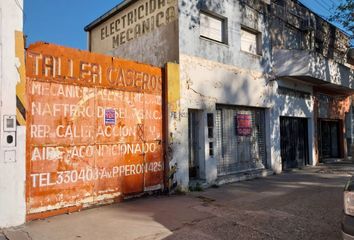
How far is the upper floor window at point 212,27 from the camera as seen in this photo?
10.2 m

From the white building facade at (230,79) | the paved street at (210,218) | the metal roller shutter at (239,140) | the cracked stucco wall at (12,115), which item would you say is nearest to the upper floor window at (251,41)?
the white building facade at (230,79)

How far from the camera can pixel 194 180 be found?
9.59 metres

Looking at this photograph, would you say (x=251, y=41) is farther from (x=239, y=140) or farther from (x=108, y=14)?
(x=108, y=14)

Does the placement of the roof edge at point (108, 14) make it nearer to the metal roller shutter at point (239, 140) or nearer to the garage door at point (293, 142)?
the metal roller shutter at point (239, 140)

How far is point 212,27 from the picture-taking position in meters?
10.6

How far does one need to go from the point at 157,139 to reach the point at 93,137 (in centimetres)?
193

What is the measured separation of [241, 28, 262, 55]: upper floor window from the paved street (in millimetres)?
5554

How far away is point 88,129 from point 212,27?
18.8 ft

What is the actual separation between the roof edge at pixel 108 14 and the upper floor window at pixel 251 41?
4.17 m

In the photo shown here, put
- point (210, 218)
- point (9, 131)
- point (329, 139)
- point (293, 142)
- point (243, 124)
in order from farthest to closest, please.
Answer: point (329, 139) < point (293, 142) < point (243, 124) < point (210, 218) < point (9, 131)

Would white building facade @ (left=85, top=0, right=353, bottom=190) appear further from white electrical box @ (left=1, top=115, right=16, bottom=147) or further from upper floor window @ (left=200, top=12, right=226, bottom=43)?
white electrical box @ (left=1, top=115, right=16, bottom=147)

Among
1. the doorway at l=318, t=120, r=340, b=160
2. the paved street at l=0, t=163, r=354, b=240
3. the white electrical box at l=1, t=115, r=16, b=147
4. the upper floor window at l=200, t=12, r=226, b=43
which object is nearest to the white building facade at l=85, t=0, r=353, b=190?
the upper floor window at l=200, t=12, r=226, b=43

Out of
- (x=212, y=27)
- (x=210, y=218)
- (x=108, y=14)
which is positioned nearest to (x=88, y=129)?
(x=210, y=218)

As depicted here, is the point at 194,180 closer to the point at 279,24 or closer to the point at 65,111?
the point at 65,111
